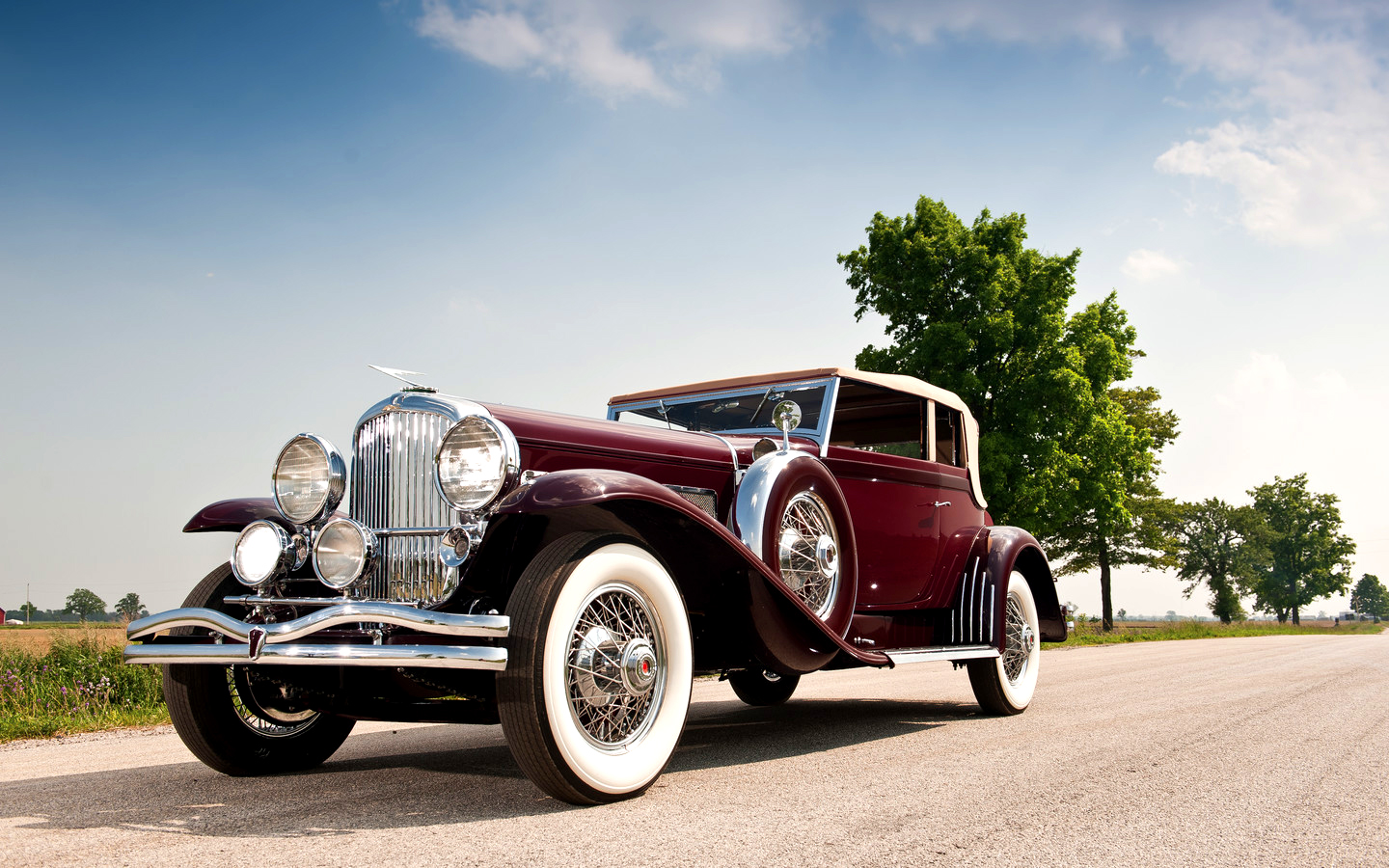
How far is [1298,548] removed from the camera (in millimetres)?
60906

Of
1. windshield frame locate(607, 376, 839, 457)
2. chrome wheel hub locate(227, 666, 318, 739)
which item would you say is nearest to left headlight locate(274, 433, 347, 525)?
chrome wheel hub locate(227, 666, 318, 739)

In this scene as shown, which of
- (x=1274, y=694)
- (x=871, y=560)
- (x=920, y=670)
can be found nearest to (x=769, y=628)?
(x=871, y=560)

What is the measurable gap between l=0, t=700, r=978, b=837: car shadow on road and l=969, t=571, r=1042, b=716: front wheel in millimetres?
403

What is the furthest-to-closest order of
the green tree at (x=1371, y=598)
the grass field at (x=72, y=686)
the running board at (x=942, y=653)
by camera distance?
the green tree at (x=1371, y=598) < the grass field at (x=72, y=686) < the running board at (x=942, y=653)

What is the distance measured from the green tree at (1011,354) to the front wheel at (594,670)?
15406 millimetres

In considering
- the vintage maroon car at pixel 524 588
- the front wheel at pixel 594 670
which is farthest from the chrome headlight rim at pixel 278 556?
the front wheel at pixel 594 670

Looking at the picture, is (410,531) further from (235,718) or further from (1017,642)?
(1017,642)

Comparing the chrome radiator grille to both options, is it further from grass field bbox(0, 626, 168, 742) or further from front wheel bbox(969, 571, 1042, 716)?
grass field bbox(0, 626, 168, 742)

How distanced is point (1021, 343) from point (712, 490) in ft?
52.7

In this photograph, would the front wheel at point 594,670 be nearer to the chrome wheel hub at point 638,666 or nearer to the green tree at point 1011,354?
the chrome wheel hub at point 638,666

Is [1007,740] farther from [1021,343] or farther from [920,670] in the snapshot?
[1021,343]

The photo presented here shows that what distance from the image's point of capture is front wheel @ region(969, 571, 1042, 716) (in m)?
6.17

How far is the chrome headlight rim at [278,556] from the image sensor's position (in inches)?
149

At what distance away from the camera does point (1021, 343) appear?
19375mm
